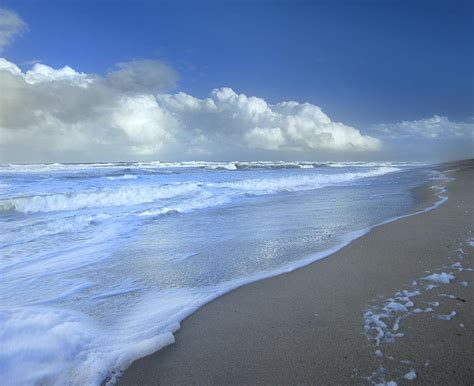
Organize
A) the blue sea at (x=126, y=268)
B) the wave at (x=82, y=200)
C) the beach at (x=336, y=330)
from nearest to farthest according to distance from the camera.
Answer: the beach at (x=336, y=330) → the blue sea at (x=126, y=268) → the wave at (x=82, y=200)

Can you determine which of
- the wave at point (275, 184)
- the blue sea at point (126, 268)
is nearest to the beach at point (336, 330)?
the blue sea at point (126, 268)

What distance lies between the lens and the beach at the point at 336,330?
2.41 meters

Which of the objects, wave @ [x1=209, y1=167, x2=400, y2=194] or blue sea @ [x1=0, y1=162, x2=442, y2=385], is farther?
wave @ [x1=209, y1=167, x2=400, y2=194]

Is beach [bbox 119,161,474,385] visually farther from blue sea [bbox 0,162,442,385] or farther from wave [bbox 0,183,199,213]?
wave [bbox 0,183,199,213]

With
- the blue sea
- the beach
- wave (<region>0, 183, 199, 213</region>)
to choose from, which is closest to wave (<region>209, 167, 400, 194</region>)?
wave (<region>0, 183, 199, 213</region>)

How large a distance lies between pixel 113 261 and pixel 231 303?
300cm

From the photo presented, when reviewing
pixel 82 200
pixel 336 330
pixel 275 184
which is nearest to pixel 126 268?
pixel 336 330

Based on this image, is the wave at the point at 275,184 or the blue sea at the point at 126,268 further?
the wave at the point at 275,184

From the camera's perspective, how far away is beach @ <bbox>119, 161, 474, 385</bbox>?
2.41 metres

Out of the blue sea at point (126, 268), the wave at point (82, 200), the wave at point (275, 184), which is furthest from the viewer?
the wave at point (275, 184)

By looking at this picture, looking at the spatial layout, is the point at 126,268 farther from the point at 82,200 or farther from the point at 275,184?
the point at 275,184

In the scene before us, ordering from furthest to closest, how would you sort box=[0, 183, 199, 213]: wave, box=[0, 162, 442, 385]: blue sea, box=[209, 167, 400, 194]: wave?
box=[209, 167, 400, 194]: wave → box=[0, 183, 199, 213]: wave → box=[0, 162, 442, 385]: blue sea

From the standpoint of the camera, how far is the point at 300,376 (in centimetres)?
239

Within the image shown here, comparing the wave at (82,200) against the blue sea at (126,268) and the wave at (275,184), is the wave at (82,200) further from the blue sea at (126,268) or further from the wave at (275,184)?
the wave at (275,184)
